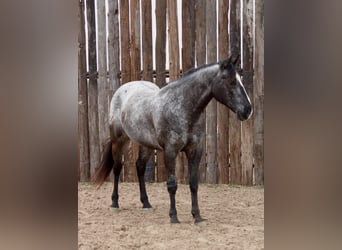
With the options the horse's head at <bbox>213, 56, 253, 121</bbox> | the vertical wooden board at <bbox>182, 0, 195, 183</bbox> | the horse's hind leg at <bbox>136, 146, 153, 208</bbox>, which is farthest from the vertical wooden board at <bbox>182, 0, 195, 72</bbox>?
the horse's hind leg at <bbox>136, 146, 153, 208</bbox>

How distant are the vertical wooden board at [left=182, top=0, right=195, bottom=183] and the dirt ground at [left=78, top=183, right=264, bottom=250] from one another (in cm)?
39

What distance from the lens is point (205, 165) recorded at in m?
1.23

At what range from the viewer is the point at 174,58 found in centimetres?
122

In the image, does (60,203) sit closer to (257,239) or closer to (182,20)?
(257,239)

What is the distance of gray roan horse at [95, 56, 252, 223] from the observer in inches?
47.6

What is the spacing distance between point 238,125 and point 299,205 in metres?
0.81

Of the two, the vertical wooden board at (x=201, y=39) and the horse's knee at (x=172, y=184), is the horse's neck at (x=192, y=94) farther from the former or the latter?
the horse's knee at (x=172, y=184)

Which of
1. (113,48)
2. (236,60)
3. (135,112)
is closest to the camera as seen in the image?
(236,60)

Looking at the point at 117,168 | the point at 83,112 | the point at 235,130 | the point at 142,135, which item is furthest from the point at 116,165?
the point at 235,130

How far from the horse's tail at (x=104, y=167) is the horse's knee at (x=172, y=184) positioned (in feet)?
0.65

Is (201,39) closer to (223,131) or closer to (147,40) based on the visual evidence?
(147,40)

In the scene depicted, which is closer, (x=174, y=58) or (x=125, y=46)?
(x=174, y=58)

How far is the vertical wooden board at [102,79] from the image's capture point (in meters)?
1.19

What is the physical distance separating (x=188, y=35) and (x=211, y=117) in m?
0.28
